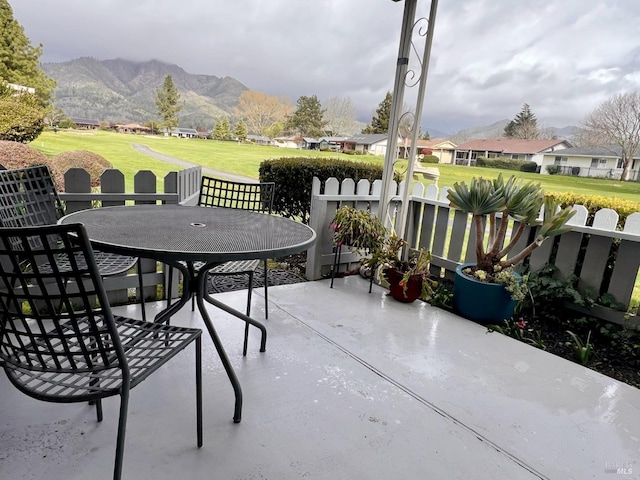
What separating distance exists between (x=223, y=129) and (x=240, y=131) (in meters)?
0.34

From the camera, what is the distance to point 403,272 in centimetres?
300

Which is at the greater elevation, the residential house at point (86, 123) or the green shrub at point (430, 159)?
the residential house at point (86, 123)

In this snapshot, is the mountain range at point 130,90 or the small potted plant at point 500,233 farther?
the mountain range at point 130,90

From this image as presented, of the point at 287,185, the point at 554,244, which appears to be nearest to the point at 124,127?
the point at 287,185

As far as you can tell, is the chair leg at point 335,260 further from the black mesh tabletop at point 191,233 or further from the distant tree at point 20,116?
the distant tree at point 20,116

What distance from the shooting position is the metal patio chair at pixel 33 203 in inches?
68.3

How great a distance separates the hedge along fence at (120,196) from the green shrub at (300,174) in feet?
6.47

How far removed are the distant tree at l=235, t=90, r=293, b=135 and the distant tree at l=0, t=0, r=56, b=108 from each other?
9.21ft

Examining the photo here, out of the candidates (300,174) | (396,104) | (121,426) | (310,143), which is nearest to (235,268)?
(121,426)

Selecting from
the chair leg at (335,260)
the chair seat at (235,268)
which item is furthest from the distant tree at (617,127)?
the chair seat at (235,268)

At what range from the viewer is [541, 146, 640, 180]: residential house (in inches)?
115

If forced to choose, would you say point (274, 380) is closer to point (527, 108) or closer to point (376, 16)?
point (527, 108)

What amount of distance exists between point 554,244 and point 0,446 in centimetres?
341

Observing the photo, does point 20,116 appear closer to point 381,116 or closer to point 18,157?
point 18,157
